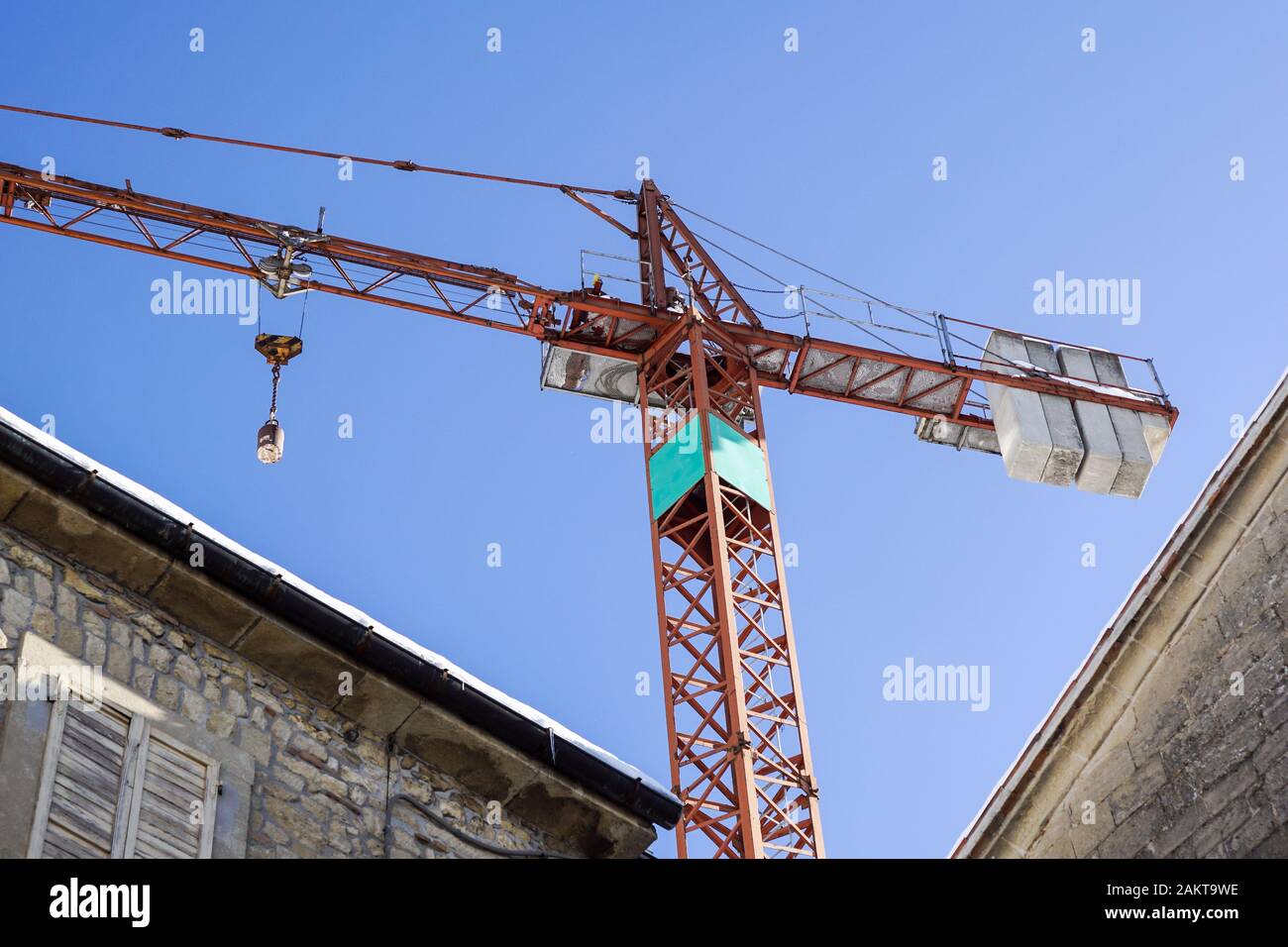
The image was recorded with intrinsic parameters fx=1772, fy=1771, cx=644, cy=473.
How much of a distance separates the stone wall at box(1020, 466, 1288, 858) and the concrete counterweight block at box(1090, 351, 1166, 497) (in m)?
15.7

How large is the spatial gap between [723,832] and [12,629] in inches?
485

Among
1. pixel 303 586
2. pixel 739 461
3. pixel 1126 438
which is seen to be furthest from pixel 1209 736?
pixel 1126 438

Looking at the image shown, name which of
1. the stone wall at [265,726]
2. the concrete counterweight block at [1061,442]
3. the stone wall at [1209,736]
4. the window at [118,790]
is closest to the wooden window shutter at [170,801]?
the window at [118,790]

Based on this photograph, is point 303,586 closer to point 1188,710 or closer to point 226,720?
point 226,720

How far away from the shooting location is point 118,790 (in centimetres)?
709

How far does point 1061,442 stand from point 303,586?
745 inches

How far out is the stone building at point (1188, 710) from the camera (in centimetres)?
905

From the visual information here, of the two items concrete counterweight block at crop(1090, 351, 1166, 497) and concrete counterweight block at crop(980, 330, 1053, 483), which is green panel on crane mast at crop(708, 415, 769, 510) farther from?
concrete counterweight block at crop(1090, 351, 1166, 497)

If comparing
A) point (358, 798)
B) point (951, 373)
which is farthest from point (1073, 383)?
point (358, 798)

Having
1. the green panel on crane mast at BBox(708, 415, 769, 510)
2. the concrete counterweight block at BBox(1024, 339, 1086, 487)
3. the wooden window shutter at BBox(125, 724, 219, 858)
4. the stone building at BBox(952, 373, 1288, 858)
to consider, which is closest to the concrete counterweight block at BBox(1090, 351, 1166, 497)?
the concrete counterweight block at BBox(1024, 339, 1086, 487)

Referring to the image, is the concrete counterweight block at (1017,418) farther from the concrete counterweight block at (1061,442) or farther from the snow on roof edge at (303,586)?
the snow on roof edge at (303,586)

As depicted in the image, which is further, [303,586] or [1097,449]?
[1097,449]

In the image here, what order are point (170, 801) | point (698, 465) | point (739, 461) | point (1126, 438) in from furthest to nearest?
1. point (1126, 438)
2. point (739, 461)
3. point (698, 465)
4. point (170, 801)
